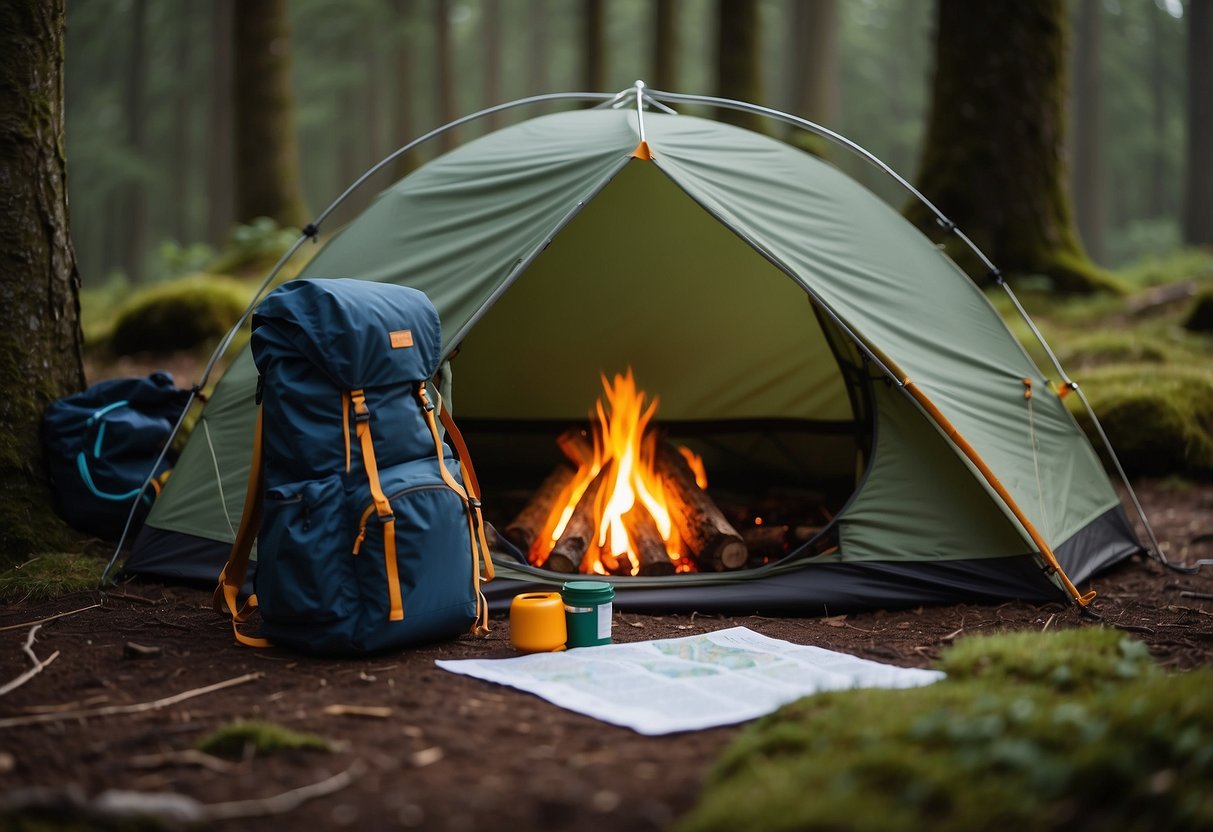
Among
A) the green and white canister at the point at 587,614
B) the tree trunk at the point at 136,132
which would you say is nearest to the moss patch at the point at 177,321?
the green and white canister at the point at 587,614

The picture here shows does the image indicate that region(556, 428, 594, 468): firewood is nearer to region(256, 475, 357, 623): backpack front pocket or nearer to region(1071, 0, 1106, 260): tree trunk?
region(256, 475, 357, 623): backpack front pocket

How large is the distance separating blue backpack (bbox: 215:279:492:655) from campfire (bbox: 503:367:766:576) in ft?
3.08

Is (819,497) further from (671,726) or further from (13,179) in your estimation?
(13,179)

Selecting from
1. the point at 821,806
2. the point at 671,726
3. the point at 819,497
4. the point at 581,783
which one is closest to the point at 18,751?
the point at 581,783

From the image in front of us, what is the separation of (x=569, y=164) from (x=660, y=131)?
0.43 m

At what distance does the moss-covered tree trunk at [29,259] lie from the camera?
13.7 ft

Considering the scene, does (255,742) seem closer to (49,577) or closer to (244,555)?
(244,555)

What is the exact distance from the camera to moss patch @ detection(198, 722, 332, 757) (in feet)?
7.93

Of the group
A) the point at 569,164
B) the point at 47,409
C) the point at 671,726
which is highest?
the point at 569,164

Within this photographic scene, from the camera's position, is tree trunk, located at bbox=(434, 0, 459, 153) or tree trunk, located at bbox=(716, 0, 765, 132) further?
tree trunk, located at bbox=(434, 0, 459, 153)

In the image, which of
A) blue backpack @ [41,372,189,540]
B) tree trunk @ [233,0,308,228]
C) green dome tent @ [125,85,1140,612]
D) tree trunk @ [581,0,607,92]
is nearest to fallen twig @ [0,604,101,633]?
green dome tent @ [125,85,1140,612]

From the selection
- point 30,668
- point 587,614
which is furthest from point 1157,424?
point 30,668

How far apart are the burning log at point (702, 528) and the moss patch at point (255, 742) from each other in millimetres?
2206

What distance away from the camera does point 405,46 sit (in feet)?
61.8
